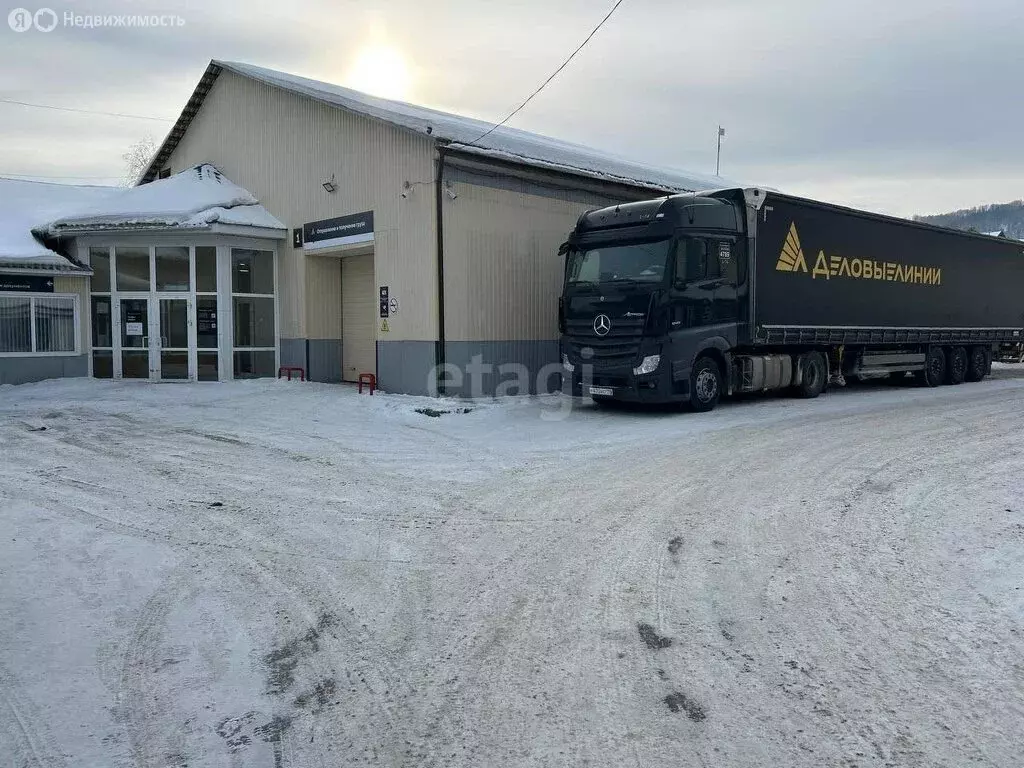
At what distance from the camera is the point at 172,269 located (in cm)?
1758

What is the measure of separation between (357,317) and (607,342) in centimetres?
744

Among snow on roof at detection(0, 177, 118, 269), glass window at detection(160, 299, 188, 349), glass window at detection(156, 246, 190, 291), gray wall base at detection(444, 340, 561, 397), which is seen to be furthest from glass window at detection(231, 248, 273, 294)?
gray wall base at detection(444, 340, 561, 397)

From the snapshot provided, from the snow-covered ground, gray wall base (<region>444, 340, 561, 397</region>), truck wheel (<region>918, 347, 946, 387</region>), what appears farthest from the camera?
truck wheel (<region>918, 347, 946, 387</region>)

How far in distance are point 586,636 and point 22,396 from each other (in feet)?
48.7

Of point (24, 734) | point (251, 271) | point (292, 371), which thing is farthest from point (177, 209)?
point (24, 734)

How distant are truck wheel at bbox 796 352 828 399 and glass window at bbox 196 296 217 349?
12997 mm

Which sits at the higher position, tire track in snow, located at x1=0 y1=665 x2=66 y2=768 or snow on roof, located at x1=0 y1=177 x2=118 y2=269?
snow on roof, located at x1=0 y1=177 x2=118 y2=269

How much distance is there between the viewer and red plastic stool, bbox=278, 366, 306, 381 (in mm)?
17797

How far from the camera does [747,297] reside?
45.3 feet

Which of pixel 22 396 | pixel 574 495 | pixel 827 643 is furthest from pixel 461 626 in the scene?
pixel 22 396

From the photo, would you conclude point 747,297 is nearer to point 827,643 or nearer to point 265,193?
point 827,643

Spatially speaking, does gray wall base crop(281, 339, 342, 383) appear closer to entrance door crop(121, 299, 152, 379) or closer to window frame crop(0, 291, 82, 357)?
entrance door crop(121, 299, 152, 379)

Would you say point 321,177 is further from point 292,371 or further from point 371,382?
point 371,382

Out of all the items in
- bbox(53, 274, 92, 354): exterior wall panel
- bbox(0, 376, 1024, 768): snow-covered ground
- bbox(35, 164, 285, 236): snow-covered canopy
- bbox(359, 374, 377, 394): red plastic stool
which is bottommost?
bbox(0, 376, 1024, 768): snow-covered ground
